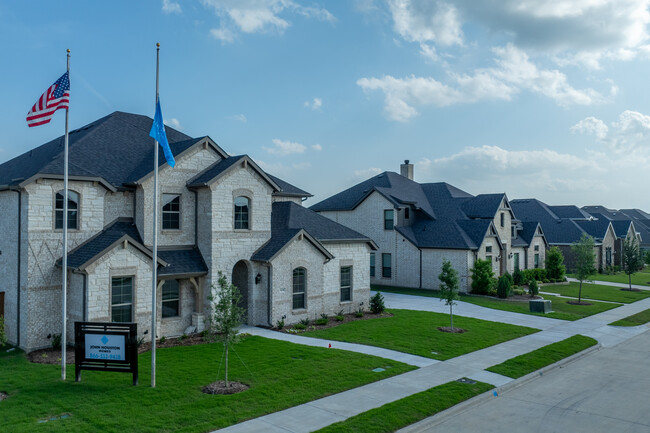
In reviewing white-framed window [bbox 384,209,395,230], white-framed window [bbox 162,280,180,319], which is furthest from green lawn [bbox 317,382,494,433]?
white-framed window [bbox 384,209,395,230]

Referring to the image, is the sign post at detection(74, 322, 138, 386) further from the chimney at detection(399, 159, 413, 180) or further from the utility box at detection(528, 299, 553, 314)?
the chimney at detection(399, 159, 413, 180)

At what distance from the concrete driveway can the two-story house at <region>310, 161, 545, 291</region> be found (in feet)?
63.8

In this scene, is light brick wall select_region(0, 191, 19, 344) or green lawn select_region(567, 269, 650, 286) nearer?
light brick wall select_region(0, 191, 19, 344)

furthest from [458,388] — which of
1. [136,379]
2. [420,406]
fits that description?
[136,379]

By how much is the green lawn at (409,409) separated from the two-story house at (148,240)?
10.5 m

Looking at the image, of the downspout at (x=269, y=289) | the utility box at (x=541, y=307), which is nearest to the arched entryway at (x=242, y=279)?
the downspout at (x=269, y=289)

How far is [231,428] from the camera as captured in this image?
1123cm

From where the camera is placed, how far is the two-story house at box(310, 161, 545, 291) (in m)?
37.6

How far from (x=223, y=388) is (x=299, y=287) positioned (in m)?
10.6

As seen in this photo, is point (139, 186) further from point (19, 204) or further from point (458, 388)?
point (458, 388)

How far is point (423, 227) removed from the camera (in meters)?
40.2

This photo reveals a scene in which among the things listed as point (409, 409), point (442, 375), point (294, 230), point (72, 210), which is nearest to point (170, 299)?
point (72, 210)

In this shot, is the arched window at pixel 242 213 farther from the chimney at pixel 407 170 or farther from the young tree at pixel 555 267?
the young tree at pixel 555 267

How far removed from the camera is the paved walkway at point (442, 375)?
38.5ft
